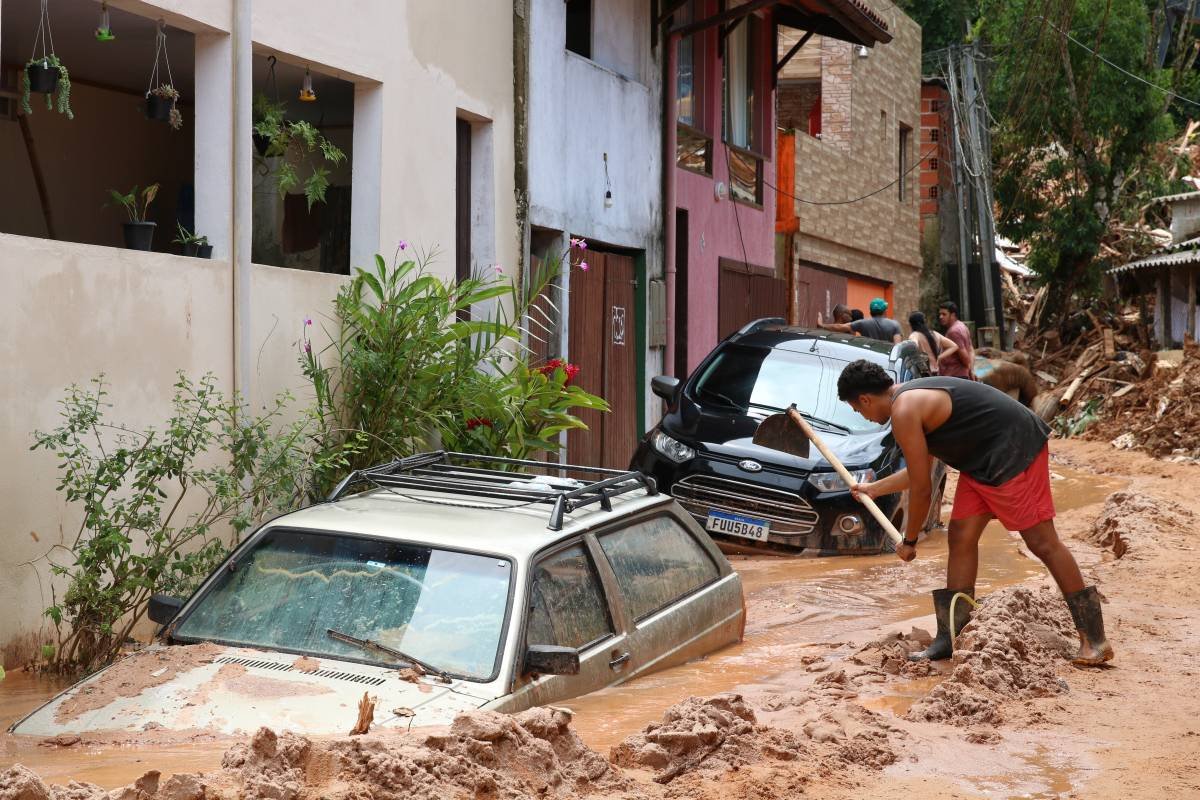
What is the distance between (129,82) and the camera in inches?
473

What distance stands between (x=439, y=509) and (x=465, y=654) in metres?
1.02

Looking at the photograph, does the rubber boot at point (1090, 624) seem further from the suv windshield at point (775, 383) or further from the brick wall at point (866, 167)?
the brick wall at point (866, 167)

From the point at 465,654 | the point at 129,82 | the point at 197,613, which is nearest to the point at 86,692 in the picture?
the point at 197,613

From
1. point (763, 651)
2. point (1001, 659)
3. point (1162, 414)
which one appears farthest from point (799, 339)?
point (1162, 414)

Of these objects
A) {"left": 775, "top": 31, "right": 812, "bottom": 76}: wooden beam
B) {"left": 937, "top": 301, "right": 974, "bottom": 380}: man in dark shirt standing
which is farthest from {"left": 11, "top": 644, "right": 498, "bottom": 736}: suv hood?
{"left": 775, "top": 31, "right": 812, "bottom": 76}: wooden beam

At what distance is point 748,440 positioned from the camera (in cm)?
1137

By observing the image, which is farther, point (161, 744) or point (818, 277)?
point (818, 277)

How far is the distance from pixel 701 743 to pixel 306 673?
4.72ft

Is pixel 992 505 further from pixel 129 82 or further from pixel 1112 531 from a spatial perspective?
pixel 129 82

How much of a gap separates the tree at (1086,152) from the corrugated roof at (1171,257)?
89 cm

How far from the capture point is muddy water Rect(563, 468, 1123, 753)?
5.72 metres

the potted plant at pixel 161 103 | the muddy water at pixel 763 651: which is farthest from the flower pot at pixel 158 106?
the muddy water at pixel 763 651

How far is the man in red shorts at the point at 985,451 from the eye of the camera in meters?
7.07

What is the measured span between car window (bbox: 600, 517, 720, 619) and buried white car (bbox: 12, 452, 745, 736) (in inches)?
0.6
